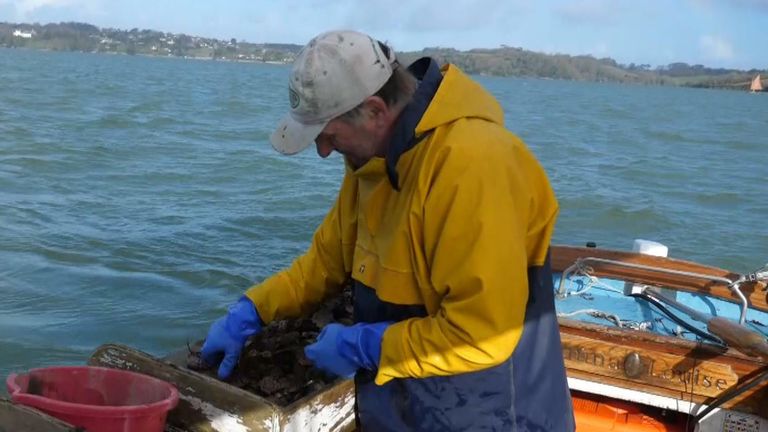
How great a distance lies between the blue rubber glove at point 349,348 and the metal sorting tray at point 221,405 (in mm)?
350

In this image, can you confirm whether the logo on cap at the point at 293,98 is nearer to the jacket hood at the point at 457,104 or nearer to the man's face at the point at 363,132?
the man's face at the point at 363,132

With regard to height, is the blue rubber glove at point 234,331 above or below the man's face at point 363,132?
below

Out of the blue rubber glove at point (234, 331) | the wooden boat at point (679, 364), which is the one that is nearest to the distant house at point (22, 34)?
the wooden boat at point (679, 364)

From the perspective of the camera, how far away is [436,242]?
2.13 meters

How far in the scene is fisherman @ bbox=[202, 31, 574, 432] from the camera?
6.77ft

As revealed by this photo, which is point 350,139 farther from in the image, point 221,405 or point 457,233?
point 221,405

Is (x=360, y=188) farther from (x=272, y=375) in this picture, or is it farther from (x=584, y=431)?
(x=584, y=431)

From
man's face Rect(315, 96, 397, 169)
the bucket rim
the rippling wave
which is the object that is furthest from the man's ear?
the rippling wave

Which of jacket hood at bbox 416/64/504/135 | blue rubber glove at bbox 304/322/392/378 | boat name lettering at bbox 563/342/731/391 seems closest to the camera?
jacket hood at bbox 416/64/504/135

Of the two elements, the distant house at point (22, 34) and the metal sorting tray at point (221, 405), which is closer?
the metal sorting tray at point (221, 405)

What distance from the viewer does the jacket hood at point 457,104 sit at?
2146 millimetres

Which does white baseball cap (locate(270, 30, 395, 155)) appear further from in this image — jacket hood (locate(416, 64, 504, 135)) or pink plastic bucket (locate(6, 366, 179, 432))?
pink plastic bucket (locate(6, 366, 179, 432))

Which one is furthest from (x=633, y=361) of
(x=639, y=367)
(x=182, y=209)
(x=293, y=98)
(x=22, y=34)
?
(x=22, y=34)

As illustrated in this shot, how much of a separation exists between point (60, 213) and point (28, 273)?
119 inches
